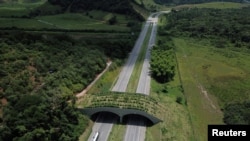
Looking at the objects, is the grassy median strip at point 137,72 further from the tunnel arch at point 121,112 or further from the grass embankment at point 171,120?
the tunnel arch at point 121,112

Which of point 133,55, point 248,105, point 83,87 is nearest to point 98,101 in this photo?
point 83,87

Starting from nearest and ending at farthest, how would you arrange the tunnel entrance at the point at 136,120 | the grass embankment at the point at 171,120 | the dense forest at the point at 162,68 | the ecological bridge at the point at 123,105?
1. the grass embankment at the point at 171,120
2. the ecological bridge at the point at 123,105
3. the tunnel entrance at the point at 136,120
4. the dense forest at the point at 162,68

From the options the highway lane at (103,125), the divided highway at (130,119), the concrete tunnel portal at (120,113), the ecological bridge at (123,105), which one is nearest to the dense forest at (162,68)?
the divided highway at (130,119)

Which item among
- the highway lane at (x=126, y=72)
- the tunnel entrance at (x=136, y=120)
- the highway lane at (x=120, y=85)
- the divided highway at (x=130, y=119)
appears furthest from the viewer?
the highway lane at (x=126, y=72)

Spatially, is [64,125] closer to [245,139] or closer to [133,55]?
[245,139]

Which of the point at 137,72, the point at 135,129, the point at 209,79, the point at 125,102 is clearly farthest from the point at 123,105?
the point at 209,79

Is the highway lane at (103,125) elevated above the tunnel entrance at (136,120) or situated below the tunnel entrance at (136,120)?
below
